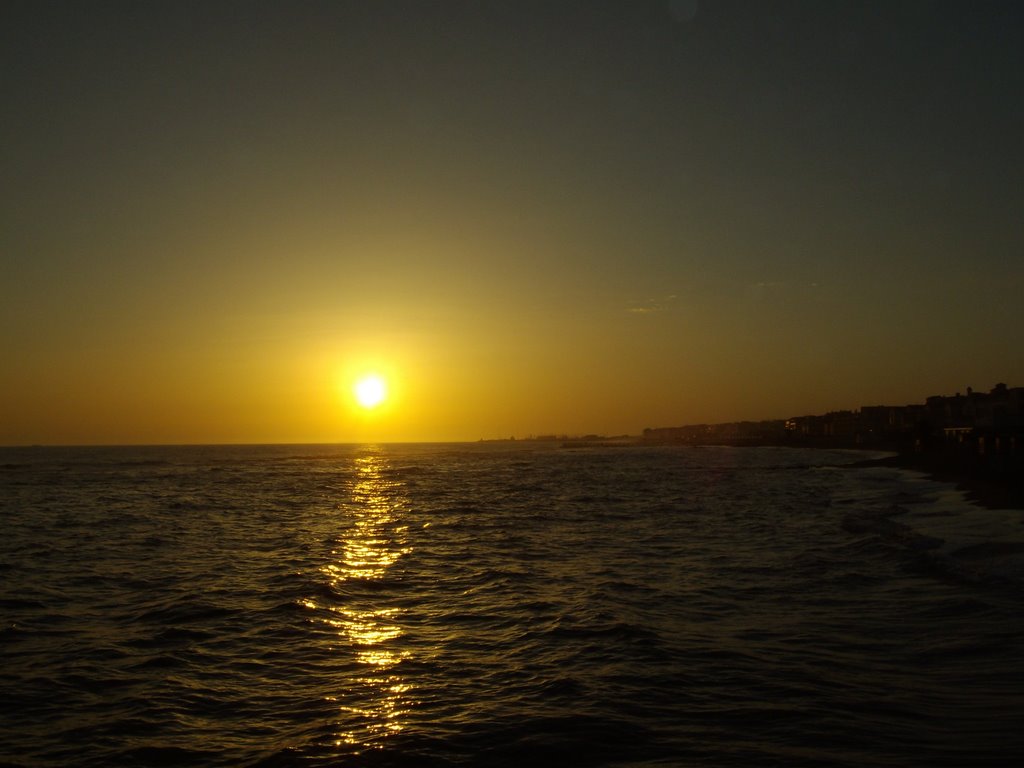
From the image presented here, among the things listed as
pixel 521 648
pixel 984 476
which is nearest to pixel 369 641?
pixel 521 648

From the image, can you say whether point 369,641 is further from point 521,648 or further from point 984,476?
point 984,476

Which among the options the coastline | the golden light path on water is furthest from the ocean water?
the coastline

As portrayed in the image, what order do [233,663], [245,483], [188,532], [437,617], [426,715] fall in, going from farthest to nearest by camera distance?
[245,483] → [188,532] → [437,617] → [233,663] → [426,715]

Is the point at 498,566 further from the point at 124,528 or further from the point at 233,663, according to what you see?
the point at 124,528

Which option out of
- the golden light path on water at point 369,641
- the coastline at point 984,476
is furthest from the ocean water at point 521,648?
the coastline at point 984,476

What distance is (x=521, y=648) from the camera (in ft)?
49.4

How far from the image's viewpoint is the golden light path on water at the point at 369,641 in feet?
36.0

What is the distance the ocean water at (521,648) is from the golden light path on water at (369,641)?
8 cm

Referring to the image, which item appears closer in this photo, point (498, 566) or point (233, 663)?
point (233, 663)

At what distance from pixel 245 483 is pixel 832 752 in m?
77.6

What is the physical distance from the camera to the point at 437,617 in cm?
1792

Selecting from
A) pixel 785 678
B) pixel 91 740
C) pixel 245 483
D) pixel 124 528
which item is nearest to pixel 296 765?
pixel 91 740

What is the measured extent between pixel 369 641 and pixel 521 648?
122 inches

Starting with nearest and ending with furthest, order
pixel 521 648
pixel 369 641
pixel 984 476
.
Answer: pixel 521 648 < pixel 369 641 < pixel 984 476
